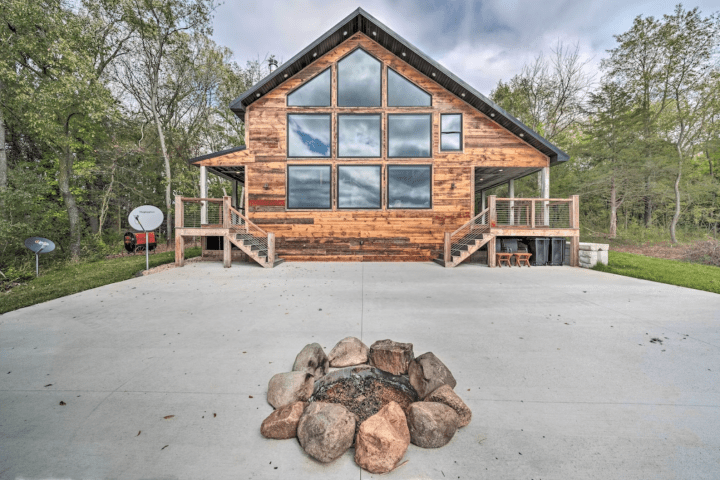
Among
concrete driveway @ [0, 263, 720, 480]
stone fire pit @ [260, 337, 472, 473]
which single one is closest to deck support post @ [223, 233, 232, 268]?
concrete driveway @ [0, 263, 720, 480]

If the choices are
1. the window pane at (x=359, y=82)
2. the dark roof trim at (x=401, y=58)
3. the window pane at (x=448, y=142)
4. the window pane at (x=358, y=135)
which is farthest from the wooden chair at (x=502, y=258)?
the window pane at (x=359, y=82)

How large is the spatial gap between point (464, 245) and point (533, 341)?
6.76m

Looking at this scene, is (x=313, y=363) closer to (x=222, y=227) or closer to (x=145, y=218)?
(x=222, y=227)

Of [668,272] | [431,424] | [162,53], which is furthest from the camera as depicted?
[162,53]

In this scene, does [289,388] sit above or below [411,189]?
below

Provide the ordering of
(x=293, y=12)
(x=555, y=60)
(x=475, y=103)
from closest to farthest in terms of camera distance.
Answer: (x=475, y=103) < (x=293, y=12) < (x=555, y=60)

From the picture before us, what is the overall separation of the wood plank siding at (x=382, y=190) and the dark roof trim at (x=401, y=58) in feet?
0.74

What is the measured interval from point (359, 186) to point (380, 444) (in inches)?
381

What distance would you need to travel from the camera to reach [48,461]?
1.66m

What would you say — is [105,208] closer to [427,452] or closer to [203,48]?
[203,48]

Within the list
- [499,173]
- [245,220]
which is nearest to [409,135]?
[499,173]

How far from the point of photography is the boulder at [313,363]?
100 inches

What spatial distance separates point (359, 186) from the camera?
35.3ft

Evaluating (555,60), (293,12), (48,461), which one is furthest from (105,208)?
(555,60)
